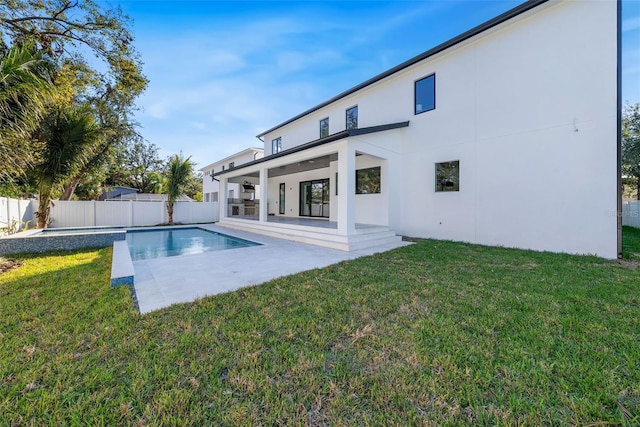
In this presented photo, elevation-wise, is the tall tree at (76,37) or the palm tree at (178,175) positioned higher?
the tall tree at (76,37)

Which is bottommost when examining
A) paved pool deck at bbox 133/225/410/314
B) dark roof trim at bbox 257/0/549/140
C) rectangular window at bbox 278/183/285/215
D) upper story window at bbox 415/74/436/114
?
paved pool deck at bbox 133/225/410/314

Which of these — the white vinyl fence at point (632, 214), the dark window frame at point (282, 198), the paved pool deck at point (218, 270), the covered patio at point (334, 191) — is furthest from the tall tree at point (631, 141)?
the dark window frame at point (282, 198)

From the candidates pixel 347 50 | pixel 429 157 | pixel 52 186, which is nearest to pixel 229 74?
pixel 347 50

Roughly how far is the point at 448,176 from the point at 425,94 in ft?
11.4

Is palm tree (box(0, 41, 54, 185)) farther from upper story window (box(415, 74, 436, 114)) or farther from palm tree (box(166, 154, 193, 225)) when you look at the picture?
upper story window (box(415, 74, 436, 114))

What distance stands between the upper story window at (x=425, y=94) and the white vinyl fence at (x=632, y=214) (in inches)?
574

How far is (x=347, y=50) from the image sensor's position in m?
13.1

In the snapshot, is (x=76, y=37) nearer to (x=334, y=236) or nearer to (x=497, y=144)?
(x=334, y=236)

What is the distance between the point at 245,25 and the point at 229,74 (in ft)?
9.33

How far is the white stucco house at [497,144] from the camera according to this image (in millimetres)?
7156

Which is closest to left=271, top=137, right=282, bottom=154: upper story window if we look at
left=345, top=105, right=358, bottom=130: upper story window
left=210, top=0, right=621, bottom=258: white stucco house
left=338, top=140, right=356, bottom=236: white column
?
left=345, top=105, right=358, bottom=130: upper story window

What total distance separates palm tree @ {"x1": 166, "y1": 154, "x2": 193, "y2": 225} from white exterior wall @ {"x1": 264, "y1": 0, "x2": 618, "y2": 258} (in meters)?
12.2

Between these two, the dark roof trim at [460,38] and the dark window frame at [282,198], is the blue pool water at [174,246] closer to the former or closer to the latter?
the dark window frame at [282,198]

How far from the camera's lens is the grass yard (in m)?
1.97
